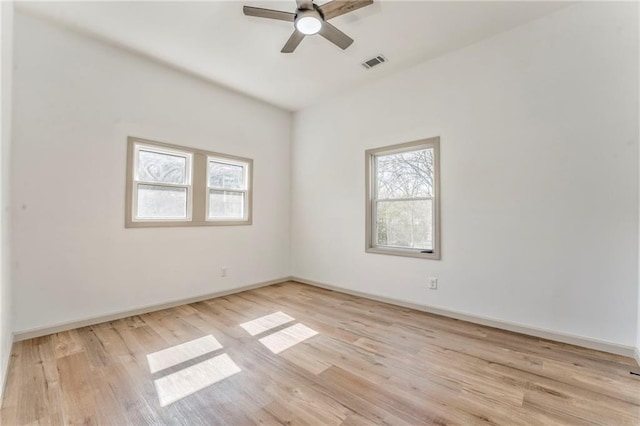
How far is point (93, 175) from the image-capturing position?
10.0ft

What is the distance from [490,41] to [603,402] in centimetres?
334

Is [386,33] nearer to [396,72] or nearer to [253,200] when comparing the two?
[396,72]

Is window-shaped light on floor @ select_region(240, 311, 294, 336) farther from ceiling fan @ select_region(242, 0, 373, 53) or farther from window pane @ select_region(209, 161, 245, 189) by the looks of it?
ceiling fan @ select_region(242, 0, 373, 53)

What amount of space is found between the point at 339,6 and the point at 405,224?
259 cm

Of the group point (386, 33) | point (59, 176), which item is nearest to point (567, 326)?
point (386, 33)

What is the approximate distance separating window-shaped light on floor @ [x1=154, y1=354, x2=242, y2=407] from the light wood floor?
1 centimetres

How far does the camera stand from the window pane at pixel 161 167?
11.4ft

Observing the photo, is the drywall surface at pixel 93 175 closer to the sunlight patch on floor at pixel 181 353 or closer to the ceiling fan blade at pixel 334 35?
the sunlight patch on floor at pixel 181 353

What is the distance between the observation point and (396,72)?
3.80 meters

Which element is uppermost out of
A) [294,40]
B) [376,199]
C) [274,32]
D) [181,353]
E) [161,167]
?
[274,32]

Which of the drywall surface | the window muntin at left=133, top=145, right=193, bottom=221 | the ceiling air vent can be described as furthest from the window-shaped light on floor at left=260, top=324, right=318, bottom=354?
the ceiling air vent

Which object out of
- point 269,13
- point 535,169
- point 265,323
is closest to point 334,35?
point 269,13

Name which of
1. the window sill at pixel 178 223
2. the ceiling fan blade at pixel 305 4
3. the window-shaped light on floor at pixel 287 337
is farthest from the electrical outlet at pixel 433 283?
the ceiling fan blade at pixel 305 4

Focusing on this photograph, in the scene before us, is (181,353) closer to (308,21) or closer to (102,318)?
(102,318)
